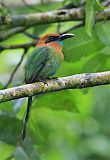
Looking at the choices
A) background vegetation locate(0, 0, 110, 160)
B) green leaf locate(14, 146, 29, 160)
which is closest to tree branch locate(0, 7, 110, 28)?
background vegetation locate(0, 0, 110, 160)

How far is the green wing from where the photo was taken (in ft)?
14.3

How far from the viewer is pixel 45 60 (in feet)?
14.7

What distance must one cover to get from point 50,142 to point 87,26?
3152mm

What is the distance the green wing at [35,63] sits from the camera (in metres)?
4.37

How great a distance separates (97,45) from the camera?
472cm

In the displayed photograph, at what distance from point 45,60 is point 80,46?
381 millimetres

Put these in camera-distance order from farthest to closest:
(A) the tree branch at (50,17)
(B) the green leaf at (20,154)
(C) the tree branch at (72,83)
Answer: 1. (A) the tree branch at (50,17)
2. (B) the green leaf at (20,154)
3. (C) the tree branch at (72,83)

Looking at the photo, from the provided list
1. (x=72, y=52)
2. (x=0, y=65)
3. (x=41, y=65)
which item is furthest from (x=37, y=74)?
(x=0, y=65)

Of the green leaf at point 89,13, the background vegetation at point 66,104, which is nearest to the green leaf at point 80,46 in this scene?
the background vegetation at point 66,104

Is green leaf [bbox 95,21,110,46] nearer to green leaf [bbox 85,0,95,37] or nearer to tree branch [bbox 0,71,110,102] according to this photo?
green leaf [bbox 85,0,95,37]

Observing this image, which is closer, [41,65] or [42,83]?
[42,83]

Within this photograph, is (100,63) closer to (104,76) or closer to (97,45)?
(97,45)

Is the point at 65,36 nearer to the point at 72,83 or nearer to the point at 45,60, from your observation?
the point at 45,60

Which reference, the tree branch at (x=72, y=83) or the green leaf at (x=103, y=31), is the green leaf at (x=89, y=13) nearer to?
the green leaf at (x=103, y=31)
